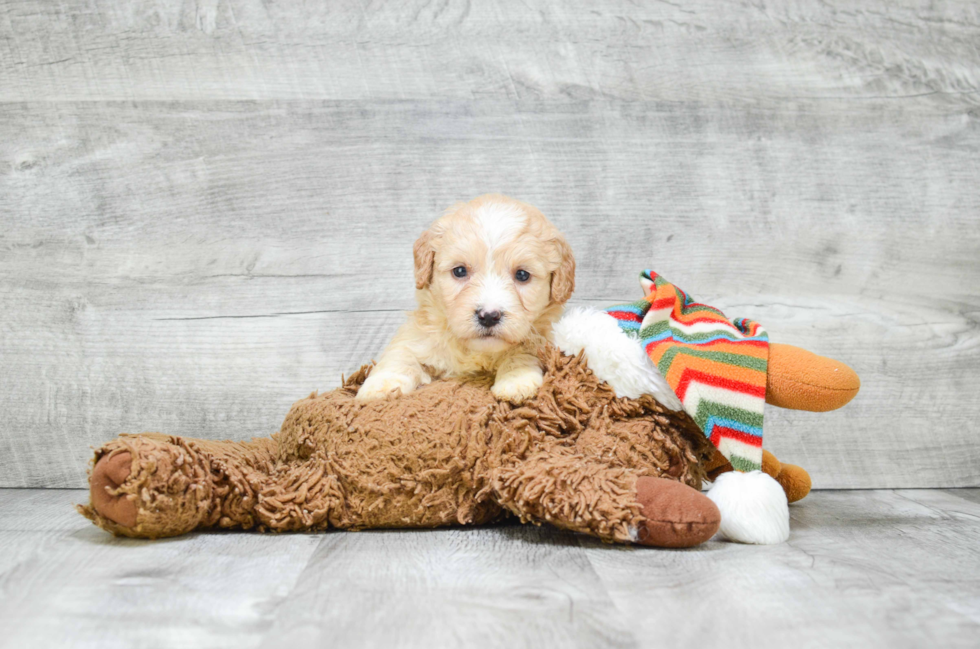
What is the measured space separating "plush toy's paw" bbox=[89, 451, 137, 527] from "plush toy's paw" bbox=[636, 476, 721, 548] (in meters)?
0.91

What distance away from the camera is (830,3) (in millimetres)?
2518

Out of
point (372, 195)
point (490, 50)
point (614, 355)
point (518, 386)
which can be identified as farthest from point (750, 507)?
point (490, 50)

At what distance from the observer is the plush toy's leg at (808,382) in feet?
5.25

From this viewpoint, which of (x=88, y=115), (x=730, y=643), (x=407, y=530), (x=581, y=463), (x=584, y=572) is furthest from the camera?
(x=88, y=115)

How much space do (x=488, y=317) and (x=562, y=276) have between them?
0.22 meters

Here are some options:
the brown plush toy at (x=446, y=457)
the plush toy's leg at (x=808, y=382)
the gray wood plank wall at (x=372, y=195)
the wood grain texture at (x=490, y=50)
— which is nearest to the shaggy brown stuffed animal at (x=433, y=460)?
the brown plush toy at (x=446, y=457)

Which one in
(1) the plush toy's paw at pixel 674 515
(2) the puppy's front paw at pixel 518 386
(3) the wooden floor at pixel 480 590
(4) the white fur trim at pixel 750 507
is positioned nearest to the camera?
(3) the wooden floor at pixel 480 590

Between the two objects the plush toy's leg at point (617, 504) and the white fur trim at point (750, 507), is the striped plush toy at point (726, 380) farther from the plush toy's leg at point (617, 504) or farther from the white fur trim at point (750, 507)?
the plush toy's leg at point (617, 504)

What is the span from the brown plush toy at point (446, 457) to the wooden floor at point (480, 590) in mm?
56

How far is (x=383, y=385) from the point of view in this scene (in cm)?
172

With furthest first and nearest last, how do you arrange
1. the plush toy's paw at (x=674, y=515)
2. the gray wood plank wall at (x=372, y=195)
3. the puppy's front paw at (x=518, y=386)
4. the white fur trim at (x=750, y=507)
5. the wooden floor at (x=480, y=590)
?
the gray wood plank wall at (x=372, y=195), the puppy's front paw at (x=518, y=386), the white fur trim at (x=750, y=507), the plush toy's paw at (x=674, y=515), the wooden floor at (x=480, y=590)

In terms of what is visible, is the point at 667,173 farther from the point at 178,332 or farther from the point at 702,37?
the point at 178,332

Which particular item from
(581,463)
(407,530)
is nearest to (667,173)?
(581,463)

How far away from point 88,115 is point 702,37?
182cm
